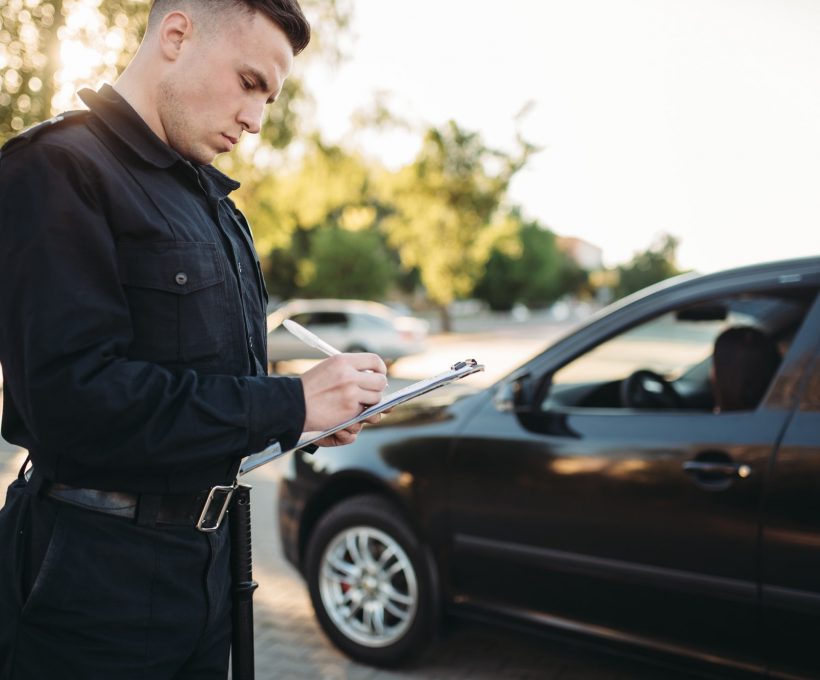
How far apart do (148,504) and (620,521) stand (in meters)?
2.00

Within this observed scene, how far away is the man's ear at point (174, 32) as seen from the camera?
1.47 meters

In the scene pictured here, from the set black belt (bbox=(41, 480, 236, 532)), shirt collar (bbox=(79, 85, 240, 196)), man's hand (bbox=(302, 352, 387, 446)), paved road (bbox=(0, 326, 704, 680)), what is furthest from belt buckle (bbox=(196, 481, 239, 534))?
paved road (bbox=(0, 326, 704, 680))

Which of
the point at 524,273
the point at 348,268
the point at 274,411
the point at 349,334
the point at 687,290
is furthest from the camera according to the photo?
the point at 524,273

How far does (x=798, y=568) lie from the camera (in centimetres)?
270

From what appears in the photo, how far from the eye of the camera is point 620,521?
3070 millimetres

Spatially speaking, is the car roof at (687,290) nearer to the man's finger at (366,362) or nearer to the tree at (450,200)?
the man's finger at (366,362)

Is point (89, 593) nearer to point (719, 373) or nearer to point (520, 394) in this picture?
point (520, 394)

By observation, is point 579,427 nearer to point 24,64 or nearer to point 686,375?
point 686,375

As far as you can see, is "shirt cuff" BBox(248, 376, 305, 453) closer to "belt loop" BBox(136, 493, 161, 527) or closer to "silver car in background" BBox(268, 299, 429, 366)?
"belt loop" BBox(136, 493, 161, 527)

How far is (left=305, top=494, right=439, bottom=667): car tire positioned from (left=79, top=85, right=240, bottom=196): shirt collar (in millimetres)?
2452

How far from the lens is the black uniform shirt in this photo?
4.25ft

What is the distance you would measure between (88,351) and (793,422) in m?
2.30

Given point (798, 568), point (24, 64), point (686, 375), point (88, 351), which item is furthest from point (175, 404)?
point (24, 64)

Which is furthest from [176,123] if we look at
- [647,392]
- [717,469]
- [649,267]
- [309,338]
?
[649,267]
